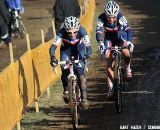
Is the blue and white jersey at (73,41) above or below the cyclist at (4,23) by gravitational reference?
above

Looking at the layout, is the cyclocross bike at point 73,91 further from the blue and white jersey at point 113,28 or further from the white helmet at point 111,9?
the white helmet at point 111,9

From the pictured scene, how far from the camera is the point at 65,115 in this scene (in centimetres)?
1373

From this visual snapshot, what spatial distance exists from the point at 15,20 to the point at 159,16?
44.0ft

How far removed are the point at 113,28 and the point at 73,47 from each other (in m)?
1.38

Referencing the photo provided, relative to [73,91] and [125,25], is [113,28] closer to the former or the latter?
[125,25]

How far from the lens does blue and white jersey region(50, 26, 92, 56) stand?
40.5ft

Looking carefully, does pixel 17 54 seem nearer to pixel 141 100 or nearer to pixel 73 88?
pixel 141 100

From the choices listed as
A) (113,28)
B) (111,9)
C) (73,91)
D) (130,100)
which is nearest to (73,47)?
(73,91)

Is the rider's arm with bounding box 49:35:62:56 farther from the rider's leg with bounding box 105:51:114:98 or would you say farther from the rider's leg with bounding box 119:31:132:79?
the rider's leg with bounding box 119:31:132:79

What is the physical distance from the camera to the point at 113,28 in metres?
13.6

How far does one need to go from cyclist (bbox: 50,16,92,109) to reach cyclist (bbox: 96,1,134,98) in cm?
60

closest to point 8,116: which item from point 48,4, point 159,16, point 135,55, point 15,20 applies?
point 135,55

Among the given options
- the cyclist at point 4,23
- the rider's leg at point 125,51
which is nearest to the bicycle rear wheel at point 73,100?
the rider's leg at point 125,51

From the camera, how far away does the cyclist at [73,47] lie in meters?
12.2
